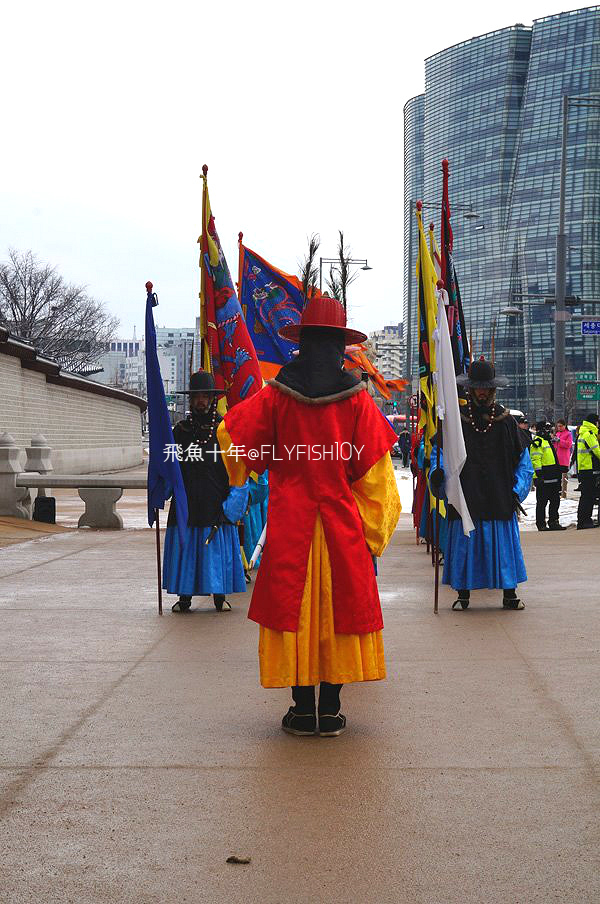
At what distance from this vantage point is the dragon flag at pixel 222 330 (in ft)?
32.8

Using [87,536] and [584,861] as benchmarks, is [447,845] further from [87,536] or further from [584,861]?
[87,536]

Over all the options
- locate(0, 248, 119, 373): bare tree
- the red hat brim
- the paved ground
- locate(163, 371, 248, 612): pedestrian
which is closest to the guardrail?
locate(163, 371, 248, 612): pedestrian

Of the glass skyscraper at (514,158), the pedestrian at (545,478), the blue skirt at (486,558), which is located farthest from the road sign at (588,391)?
the glass skyscraper at (514,158)

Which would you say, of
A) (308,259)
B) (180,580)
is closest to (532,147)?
(308,259)

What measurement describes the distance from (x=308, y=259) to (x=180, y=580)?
13.7 meters

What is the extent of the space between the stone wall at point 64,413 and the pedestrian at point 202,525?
15.9 m

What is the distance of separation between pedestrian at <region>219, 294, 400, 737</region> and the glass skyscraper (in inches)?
1792

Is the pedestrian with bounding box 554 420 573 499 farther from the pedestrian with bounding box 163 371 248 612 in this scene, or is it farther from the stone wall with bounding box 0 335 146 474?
the pedestrian with bounding box 163 371 248 612

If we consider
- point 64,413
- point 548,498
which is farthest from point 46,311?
point 548,498

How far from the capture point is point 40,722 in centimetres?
513

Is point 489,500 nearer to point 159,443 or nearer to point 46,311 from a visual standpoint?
point 159,443

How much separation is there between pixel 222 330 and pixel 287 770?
244 inches

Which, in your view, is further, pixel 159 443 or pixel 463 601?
pixel 463 601

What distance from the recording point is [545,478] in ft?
56.1
